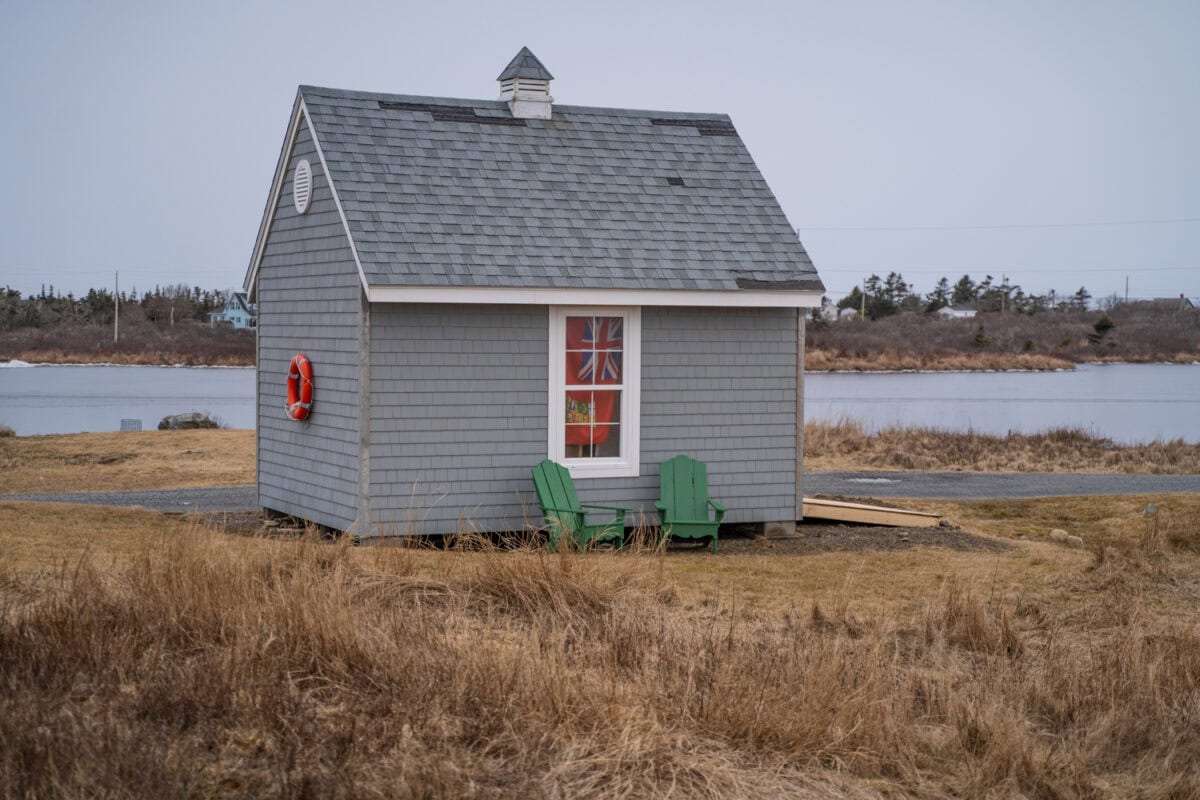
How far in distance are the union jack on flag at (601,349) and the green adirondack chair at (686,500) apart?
1004 mm

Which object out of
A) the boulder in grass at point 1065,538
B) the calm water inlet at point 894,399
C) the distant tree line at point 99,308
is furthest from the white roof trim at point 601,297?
the distant tree line at point 99,308

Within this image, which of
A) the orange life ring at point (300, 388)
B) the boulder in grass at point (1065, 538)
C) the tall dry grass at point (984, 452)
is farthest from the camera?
the tall dry grass at point (984, 452)

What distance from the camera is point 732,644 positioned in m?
6.88

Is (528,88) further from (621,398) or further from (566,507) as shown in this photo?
(566,507)

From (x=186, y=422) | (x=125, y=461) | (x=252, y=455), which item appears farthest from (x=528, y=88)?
(x=186, y=422)

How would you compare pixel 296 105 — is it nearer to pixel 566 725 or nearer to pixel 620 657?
pixel 620 657

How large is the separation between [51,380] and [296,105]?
137 feet

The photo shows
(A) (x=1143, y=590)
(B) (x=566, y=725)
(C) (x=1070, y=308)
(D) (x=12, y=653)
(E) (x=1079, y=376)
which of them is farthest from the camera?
(C) (x=1070, y=308)

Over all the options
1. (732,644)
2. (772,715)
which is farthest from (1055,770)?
(732,644)

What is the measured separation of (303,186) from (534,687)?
825 centimetres

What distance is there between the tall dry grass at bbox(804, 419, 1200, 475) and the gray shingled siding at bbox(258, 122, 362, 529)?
10590mm

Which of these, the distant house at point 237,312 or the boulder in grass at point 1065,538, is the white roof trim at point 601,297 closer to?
the boulder in grass at point 1065,538

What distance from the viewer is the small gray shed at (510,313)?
38.9 ft

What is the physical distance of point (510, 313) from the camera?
12.2 meters
